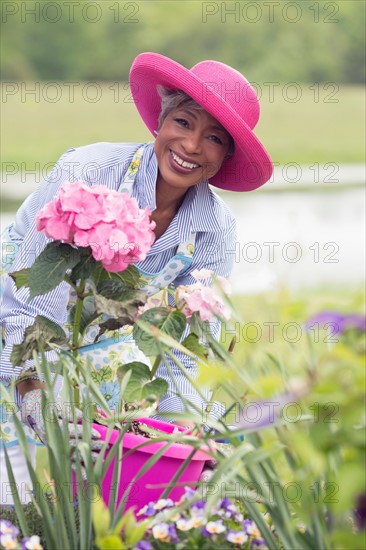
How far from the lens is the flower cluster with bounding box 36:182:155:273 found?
2037 millimetres

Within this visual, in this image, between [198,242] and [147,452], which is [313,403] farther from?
[198,242]

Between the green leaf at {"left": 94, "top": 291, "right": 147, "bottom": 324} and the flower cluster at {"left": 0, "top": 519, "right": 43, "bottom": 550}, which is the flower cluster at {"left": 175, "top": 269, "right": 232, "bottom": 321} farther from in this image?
the flower cluster at {"left": 0, "top": 519, "right": 43, "bottom": 550}

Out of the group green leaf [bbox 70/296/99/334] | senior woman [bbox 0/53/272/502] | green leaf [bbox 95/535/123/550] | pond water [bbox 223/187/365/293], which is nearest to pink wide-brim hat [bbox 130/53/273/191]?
senior woman [bbox 0/53/272/502]

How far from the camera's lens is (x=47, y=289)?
209cm

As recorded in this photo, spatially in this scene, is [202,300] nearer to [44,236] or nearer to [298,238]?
[44,236]

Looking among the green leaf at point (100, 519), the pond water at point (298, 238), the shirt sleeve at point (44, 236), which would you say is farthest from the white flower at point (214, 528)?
the pond water at point (298, 238)

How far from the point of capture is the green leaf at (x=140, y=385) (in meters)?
2.13

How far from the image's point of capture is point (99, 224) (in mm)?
2049

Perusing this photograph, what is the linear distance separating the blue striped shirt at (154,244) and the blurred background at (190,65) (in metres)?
7.49

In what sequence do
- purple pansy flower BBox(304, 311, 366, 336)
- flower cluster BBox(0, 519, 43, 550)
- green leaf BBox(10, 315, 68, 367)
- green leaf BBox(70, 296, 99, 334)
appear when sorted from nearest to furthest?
1. purple pansy flower BBox(304, 311, 366, 336)
2. flower cluster BBox(0, 519, 43, 550)
3. green leaf BBox(10, 315, 68, 367)
4. green leaf BBox(70, 296, 99, 334)

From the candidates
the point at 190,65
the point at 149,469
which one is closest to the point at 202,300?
the point at 149,469

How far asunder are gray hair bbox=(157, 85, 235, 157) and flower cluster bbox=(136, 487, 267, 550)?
4.16 feet

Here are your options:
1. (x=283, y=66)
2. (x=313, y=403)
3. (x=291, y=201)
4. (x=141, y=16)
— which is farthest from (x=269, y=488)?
(x=141, y=16)

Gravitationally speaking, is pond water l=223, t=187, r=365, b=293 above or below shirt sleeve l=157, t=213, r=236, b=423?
above
